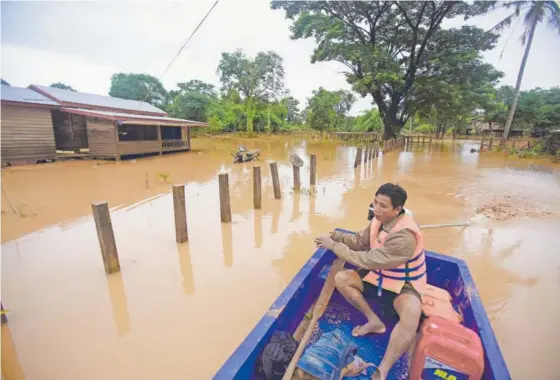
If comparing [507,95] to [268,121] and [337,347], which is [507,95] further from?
[337,347]

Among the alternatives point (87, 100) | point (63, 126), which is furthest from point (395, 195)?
point (87, 100)

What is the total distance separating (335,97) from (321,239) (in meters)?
36.4

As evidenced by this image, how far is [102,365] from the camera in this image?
2.59 meters

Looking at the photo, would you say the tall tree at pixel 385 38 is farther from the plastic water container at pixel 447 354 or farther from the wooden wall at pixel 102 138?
the plastic water container at pixel 447 354

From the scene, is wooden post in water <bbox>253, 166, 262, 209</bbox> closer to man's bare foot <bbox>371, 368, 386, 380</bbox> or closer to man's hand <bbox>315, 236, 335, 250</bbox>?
man's hand <bbox>315, 236, 335, 250</bbox>

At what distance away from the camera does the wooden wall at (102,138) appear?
1401cm

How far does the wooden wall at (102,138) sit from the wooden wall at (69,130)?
172 cm

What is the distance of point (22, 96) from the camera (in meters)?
13.2

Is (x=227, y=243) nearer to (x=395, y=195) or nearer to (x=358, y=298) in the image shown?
(x=358, y=298)

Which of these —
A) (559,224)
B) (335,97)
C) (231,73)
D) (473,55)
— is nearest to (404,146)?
(473,55)

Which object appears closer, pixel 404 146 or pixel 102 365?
pixel 102 365

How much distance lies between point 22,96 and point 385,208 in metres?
17.7

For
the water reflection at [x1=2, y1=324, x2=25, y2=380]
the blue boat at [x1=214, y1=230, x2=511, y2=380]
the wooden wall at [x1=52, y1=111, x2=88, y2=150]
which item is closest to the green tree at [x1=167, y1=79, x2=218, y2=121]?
the wooden wall at [x1=52, y1=111, x2=88, y2=150]

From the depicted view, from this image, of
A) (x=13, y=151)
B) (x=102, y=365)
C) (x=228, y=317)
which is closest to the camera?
(x=102, y=365)
